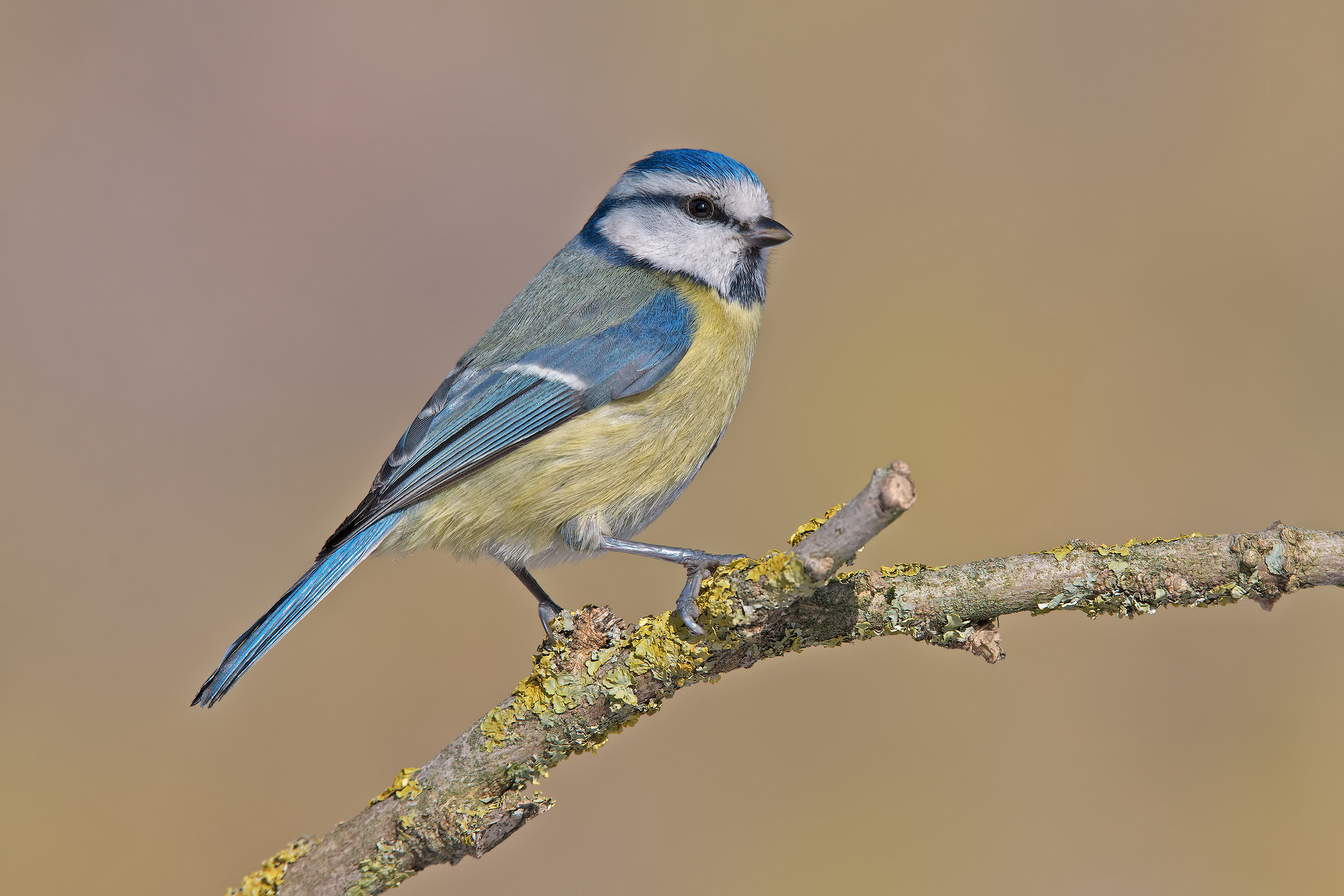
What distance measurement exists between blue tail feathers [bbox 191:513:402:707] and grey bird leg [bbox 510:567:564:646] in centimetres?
35

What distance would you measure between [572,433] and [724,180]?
0.72 metres

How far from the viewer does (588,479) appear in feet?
6.15

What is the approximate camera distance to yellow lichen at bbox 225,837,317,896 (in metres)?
1.44

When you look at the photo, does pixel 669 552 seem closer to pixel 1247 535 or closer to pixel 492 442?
pixel 492 442

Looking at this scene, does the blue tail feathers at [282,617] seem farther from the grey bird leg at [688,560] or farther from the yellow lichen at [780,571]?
the yellow lichen at [780,571]

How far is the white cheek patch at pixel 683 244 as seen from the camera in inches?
85.9

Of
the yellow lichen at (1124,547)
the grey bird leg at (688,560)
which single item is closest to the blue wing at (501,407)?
the grey bird leg at (688,560)

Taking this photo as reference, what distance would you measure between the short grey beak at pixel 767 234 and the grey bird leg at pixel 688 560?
74 centimetres

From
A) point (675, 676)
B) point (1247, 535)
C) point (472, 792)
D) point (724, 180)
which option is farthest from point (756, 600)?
point (724, 180)

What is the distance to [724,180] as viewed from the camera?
7.16 ft

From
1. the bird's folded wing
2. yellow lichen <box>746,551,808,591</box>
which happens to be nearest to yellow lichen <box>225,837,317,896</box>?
the bird's folded wing

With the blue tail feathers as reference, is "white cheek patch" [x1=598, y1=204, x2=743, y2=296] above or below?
above

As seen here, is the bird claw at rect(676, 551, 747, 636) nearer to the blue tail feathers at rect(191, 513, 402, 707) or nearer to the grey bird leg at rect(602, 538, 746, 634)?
the grey bird leg at rect(602, 538, 746, 634)

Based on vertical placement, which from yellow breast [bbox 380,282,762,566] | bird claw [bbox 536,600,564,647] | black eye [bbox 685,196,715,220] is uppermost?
black eye [bbox 685,196,715,220]
